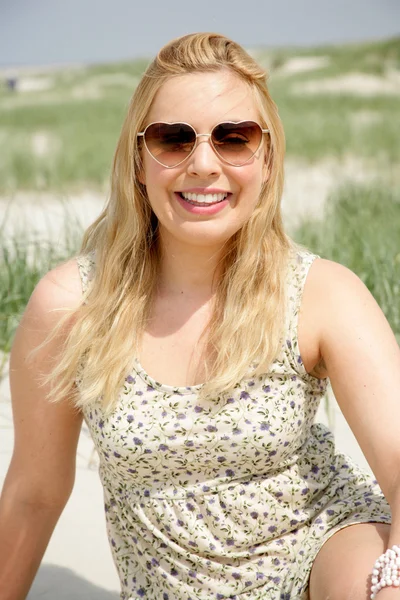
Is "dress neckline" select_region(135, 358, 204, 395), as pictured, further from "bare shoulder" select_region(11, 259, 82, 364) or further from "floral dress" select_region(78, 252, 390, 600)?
"bare shoulder" select_region(11, 259, 82, 364)

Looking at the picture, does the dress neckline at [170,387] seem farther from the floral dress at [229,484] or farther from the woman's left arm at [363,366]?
the woman's left arm at [363,366]

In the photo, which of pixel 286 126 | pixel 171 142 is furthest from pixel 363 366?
pixel 286 126

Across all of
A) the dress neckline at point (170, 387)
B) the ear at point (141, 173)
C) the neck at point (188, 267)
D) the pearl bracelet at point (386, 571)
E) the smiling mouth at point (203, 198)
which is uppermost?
the ear at point (141, 173)

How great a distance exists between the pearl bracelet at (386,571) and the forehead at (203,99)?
87 cm

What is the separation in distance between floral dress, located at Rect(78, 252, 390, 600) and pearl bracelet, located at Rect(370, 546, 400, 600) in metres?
0.16

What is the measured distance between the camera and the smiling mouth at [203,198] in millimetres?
1788

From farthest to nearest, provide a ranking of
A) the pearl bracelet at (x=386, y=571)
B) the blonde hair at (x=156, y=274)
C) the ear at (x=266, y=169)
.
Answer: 1. the ear at (x=266, y=169)
2. the blonde hair at (x=156, y=274)
3. the pearl bracelet at (x=386, y=571)

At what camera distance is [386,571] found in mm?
1556

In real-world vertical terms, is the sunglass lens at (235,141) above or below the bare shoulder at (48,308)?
above

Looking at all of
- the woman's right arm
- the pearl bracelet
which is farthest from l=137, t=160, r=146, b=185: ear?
the pearl bracelet

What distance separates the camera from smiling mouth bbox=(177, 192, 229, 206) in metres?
1.79

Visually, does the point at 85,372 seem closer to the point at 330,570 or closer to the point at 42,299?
the point at 42,299

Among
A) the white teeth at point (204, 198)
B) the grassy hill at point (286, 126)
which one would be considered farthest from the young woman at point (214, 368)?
the grassy hill at point (286, 126)

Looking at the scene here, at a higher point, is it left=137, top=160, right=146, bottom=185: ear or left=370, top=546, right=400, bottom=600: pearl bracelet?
left=137, top=160, right=146, bottom=185: ear
